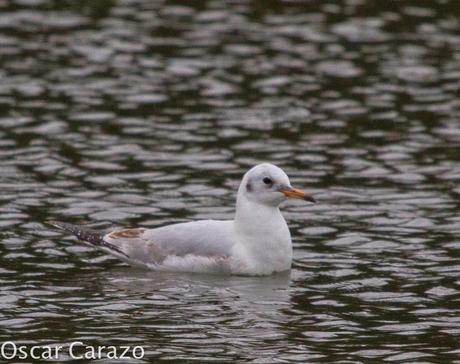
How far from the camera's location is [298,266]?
55.1 feet

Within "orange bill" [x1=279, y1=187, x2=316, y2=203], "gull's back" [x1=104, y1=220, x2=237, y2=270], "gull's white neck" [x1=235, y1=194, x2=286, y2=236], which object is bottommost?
"gull's back" [x1=104, y1=220, x2=237, y2=270]

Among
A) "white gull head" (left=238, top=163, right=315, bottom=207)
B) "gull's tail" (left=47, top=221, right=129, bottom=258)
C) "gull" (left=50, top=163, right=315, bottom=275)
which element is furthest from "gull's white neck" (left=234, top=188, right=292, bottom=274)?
"gull's tail" (left=47, top=221, right=129, bottom=258)

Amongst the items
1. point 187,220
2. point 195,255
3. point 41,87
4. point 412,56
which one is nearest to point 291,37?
point 412,56

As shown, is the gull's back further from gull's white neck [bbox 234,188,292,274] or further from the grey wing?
gull's white neck [bbox 234,188,292,274]

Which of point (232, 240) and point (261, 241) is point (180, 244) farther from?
point (261, 241)

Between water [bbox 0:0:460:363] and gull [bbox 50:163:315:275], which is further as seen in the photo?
gull [bbox 50:163:315:275]

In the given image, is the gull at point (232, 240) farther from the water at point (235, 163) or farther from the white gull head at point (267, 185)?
the water at point (235, 163)

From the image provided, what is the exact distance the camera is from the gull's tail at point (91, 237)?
1677 centimetres

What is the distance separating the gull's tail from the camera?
16.8 meters

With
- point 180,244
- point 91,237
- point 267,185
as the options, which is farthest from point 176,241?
point 267,185

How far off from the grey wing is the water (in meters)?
0.26

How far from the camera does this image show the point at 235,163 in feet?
67.6

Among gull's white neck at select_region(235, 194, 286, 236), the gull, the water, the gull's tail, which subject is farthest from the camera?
the gull's tail

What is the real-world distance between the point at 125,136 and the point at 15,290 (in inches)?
258
